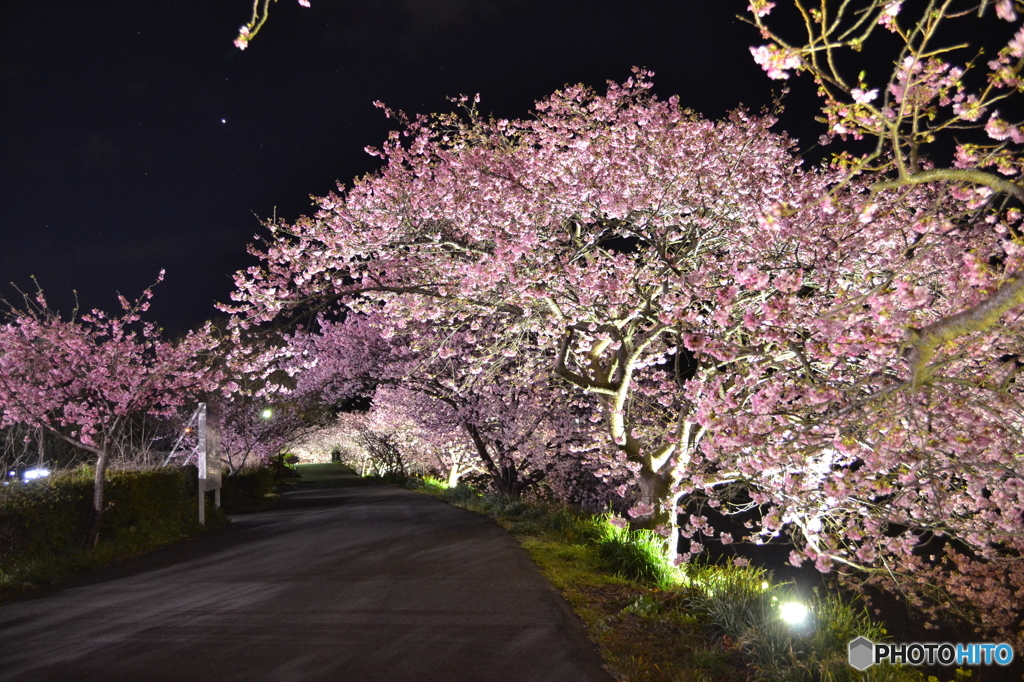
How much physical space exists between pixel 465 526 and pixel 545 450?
3.53 meters

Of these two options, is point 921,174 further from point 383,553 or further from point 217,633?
point 383,553

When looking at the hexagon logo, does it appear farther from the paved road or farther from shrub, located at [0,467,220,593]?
shrub, located at [0,467,220,593]

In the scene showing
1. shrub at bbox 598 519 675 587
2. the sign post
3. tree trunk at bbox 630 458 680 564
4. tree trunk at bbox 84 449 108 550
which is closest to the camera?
shrub at bbox 598 519 675 587

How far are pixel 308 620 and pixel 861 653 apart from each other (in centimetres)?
527

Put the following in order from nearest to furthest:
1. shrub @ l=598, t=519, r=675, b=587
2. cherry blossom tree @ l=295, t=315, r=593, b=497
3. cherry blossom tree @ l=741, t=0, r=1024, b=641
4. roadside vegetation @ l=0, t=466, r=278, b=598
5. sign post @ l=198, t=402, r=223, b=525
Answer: cherry blossom tree @ l=741, t=0, r=1024, b=641
shrub @ l=598, t=519, r=675, b=587
roadside vegetation @ l=0, t=466, r=278, b=598
sign post @ l=198, t=402, r=223, b=525
cherry blossom tree @ l=295, t=315, r=593, b=497

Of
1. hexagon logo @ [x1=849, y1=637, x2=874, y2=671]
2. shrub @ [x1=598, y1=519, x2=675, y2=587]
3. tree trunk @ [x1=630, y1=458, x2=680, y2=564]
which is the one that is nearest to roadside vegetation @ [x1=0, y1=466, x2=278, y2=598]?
shrub @ [x1=598, y1=519, x2=675, y2=587]

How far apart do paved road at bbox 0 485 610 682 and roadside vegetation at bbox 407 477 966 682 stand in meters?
0.41

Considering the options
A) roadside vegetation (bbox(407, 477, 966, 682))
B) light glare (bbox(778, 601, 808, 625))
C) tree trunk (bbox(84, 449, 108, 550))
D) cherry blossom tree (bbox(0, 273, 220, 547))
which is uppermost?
cherry blossom tree (bbox(0, 273, 220, 547))

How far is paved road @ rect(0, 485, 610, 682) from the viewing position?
5230 mm

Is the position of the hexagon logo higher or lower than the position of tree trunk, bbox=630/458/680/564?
lower

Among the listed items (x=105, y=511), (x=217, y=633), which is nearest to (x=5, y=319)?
(x=105, y=511)

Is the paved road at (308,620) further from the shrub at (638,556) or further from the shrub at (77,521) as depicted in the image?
the shrub at (638,556)

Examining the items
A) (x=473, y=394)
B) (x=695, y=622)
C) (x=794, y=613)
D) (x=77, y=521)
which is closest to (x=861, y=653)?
(x=794, y=613)

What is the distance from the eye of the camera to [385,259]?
1144 cm
